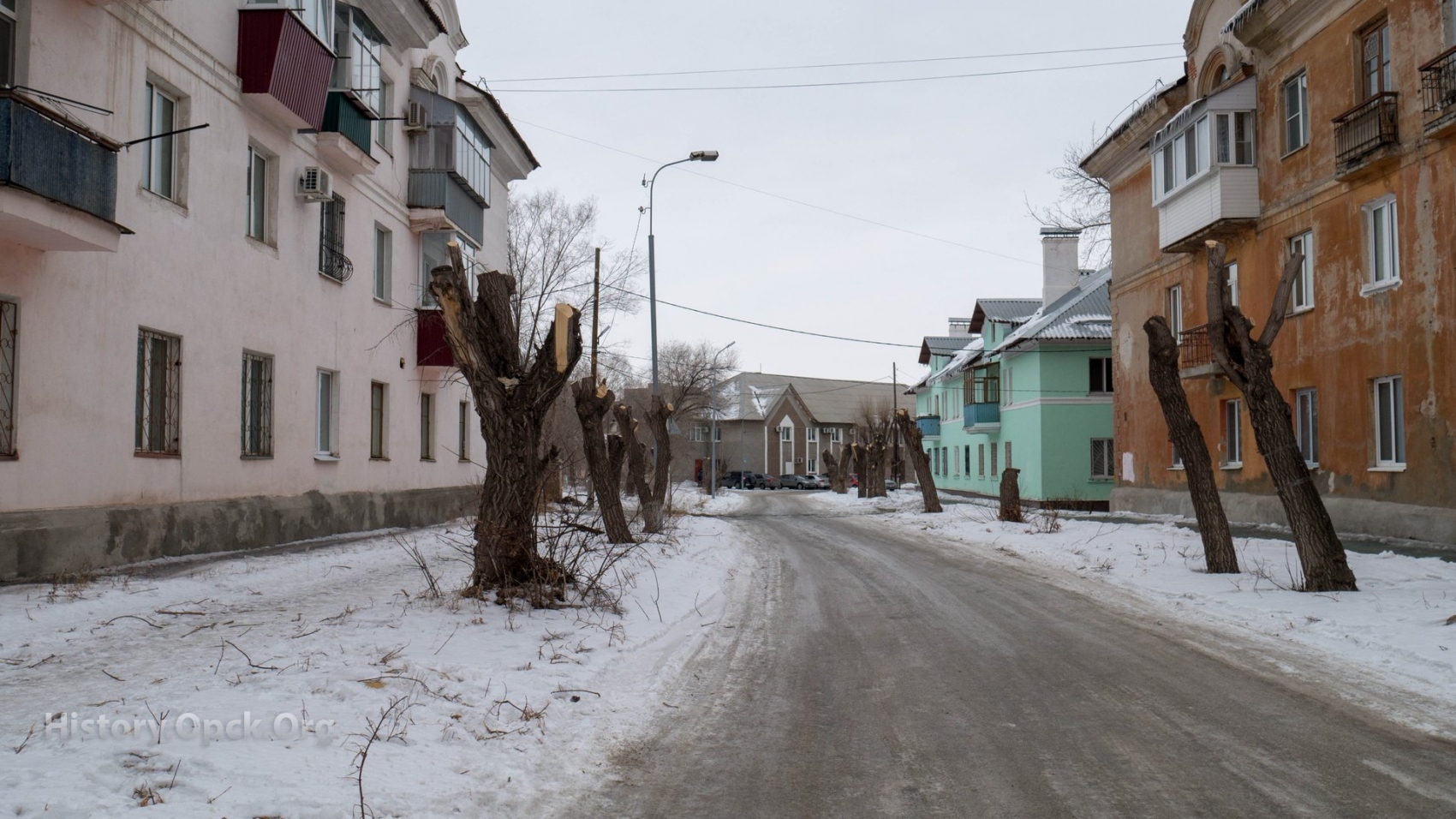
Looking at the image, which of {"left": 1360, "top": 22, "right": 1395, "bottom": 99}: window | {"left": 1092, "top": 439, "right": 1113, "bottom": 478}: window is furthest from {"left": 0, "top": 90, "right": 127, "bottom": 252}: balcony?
{"left": 1092, "top": 439, "right": 1113, "bottom": 478}: window

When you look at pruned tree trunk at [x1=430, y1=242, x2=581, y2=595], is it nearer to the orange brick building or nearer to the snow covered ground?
the snow covered ground

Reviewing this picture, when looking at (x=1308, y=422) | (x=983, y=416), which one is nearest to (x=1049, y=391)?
(x=983, y=416)

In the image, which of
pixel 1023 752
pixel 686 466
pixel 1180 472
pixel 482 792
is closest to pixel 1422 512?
pixel 1180 472

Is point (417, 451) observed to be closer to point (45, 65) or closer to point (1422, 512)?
Answer: point (45, 65)

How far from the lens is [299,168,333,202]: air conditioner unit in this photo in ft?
50.9

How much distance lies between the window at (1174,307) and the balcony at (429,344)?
17761mm

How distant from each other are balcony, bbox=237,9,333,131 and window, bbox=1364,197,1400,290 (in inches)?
675

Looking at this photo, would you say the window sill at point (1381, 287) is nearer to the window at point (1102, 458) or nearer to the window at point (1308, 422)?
the window at point (1308, 422)

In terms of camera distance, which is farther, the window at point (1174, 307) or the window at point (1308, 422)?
the window at point (1174, 307)

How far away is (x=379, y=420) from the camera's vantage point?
19844mm

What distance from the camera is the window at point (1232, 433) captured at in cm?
2192

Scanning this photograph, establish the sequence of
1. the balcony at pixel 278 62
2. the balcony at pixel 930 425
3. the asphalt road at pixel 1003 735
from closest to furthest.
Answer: the asphalt road at pixel 1003 735, the balcony at pixel 278 62, the balcony at pixel 930 425

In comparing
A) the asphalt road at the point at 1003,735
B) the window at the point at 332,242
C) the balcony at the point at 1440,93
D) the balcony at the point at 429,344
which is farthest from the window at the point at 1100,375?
the asphalt road at the point at 1003,735

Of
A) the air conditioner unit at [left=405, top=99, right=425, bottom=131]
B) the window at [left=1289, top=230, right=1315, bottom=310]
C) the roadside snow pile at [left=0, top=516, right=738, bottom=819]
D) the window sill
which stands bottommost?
the roadside snow pile at [left=0, top=516, right=738, bottom=819]
